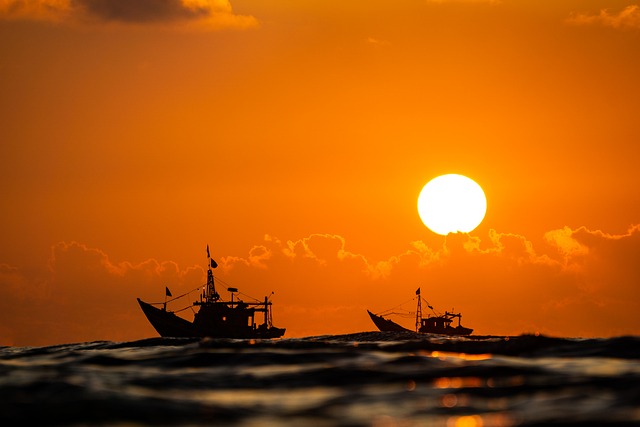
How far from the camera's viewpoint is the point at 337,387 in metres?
29.6

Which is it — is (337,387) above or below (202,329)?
below

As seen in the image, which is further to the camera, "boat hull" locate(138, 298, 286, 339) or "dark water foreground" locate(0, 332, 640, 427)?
"boat hull" locate(138, 298, 286, 339)

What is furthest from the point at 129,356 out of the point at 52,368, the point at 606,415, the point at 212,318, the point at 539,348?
the point at 212,318

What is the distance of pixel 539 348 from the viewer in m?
44.4

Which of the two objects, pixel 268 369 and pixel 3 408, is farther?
pixel 268 369

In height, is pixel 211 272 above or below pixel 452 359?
above

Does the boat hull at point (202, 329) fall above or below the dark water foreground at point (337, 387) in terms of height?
above

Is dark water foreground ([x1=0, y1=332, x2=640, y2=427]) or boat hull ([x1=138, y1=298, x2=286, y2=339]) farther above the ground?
boat hull ([x1=138, y1=298, x2=286, y2=339])

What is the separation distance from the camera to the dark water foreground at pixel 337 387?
23281 mm

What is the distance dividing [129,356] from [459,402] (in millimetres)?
26131

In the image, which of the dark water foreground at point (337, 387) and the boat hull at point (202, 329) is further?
the boat hull at point (202, 329)

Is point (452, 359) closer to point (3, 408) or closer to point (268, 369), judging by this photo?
point (268, 369)

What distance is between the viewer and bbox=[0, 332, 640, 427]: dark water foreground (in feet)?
76.4

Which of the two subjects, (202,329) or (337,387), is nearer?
(337,387)
